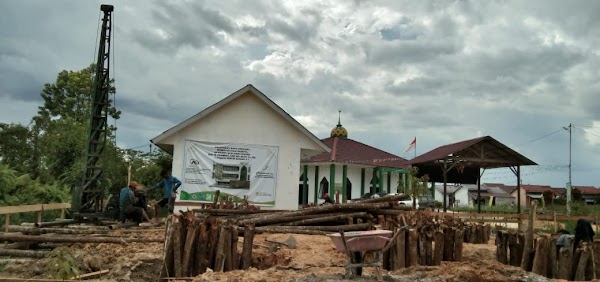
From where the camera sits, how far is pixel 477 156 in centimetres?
2652

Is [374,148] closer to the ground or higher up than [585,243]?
higher up

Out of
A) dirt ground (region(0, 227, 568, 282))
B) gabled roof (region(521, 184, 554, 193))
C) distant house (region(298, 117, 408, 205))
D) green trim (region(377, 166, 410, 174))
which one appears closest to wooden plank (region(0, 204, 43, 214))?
dirt ground (region(0, 227, 568, 282))

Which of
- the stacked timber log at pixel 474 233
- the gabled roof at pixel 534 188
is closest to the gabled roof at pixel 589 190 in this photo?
the gabled roof at pixel 534 188

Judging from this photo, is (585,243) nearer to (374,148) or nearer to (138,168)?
(374,148)

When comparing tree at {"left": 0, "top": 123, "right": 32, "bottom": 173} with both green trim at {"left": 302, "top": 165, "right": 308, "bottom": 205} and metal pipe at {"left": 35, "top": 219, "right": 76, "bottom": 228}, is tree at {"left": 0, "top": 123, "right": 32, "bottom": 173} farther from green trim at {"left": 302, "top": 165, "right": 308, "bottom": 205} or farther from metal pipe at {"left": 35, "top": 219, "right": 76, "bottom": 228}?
metal pipe at {"left": 35, "top": 219, "right": 76, "bottom": 228}

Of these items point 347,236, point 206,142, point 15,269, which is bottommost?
point 15,269

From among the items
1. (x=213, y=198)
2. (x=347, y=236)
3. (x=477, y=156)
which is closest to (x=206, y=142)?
(x=213, y=198)

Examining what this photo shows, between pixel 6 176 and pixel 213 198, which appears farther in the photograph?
pixel 6 176

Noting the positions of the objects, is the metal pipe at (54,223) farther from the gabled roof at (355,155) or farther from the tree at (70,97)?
the tree at (70,97)

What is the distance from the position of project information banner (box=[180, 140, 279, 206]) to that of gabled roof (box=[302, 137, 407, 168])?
31.8 ft

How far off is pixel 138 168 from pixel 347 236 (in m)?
28.1

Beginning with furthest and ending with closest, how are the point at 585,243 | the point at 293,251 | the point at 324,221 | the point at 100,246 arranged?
1. the point at 324,221
2. the point at 100,246
3. the point at 293,251
4. the point at 585,243

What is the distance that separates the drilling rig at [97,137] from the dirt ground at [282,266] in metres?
5.89

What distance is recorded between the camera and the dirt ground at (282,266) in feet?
22.3
